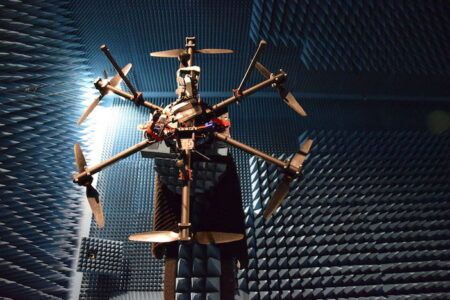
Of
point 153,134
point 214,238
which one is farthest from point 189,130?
point 214,238

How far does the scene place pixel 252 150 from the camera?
7.54 ft

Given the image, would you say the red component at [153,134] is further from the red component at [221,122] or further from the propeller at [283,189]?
the propeller at [283,189]

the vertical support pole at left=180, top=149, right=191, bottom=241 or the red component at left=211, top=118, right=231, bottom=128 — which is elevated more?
the red component at left=211, top=118, right=231, bottom=128

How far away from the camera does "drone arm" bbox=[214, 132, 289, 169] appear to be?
218cm

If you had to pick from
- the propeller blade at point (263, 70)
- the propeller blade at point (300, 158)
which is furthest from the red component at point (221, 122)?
the propeller blade at point (300, 158)

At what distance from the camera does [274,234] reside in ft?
13.9

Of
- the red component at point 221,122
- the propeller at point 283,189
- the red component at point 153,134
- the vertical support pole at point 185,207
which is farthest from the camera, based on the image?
the red component at point 221,122

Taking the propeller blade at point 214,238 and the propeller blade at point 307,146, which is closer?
the propeller blade at point 214,238

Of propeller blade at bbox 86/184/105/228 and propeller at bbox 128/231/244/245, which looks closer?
propeller at bbox 128/231/244/245

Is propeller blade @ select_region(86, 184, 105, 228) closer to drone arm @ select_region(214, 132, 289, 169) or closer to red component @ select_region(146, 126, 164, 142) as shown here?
red component @ select_region(146, 126, 164, 142)

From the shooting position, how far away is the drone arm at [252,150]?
2.18 metres

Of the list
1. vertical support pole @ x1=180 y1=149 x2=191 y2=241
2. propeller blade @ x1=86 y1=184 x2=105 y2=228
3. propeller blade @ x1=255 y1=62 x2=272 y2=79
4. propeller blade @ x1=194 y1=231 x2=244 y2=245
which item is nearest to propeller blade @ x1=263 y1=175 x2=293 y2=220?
propeller blade @ x1=194 y1=231 x2=244 y2=245

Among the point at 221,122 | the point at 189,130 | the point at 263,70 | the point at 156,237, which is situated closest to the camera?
the point at 156,237

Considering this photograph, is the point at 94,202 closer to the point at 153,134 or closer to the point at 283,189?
the point at 153,134
